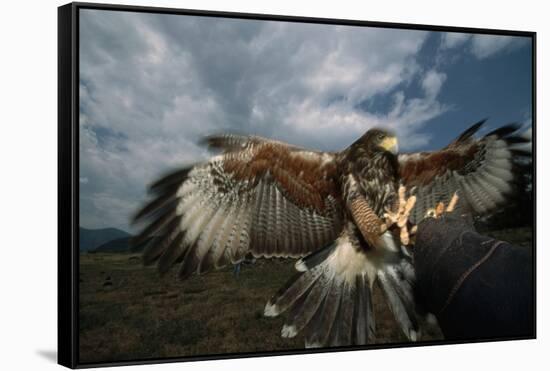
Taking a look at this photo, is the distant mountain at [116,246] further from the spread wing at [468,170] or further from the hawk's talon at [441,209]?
the hawk's talon at [441,209]

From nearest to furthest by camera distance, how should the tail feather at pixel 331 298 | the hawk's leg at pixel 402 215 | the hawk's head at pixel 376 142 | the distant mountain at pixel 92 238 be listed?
the distant mountain at pixel 92 238 < the tail feather at pixel 331 298 < the hawk's head at pixel 376 142 < the hawk's leg at pixel 402 215

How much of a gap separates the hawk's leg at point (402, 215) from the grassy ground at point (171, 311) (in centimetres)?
81

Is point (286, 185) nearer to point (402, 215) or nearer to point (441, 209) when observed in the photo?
point (402, 215)

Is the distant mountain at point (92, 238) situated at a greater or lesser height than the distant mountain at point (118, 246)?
greater

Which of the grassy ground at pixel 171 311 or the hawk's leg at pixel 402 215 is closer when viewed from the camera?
the grassy ground at pixel 171 311

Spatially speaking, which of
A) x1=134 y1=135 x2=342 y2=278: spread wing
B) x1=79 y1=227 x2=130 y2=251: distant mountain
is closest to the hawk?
x1=134 y1=135 x2=342 y2=278: spread wing

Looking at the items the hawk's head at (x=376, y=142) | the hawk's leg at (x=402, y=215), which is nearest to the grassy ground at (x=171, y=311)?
the hawk's leg at (x=402, y=215)

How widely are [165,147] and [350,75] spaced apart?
1359 millimetres

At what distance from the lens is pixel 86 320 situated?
15.1 feet

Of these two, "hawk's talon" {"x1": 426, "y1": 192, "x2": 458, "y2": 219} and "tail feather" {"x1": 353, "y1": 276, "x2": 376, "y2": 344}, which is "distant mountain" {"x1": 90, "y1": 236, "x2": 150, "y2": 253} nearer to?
"tail feather" {"x1": 353, "y1": 276, "x2": 376, "y2": 344}

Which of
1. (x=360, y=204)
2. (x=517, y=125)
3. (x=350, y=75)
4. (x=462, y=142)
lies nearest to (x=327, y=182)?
(x=360, y=204)

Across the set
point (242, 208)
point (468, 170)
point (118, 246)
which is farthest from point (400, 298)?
point (118, 246)

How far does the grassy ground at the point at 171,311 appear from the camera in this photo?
461cm

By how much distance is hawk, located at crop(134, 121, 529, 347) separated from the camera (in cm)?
488
